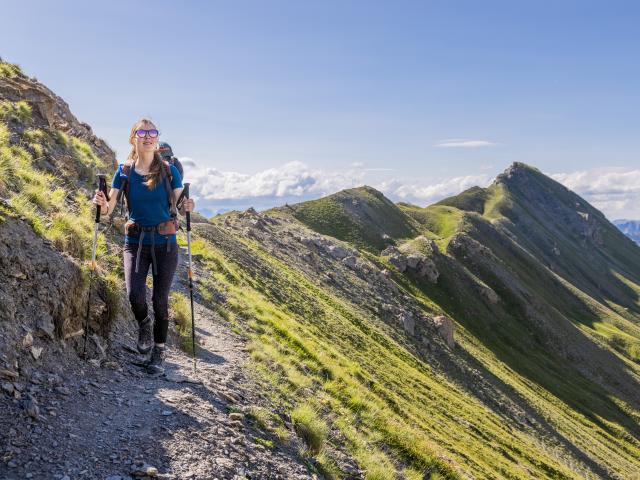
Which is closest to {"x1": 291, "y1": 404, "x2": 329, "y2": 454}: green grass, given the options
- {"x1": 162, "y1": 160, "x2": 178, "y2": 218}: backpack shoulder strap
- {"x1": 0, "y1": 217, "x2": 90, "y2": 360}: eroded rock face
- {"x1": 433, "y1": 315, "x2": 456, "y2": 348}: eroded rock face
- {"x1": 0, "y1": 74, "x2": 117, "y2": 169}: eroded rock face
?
{"x1": 0, "y1": 217, "x2": 90, "y2": 360}: eroded rock face

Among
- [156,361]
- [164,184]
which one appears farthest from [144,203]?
[156,361]

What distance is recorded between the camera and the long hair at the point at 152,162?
8.39m

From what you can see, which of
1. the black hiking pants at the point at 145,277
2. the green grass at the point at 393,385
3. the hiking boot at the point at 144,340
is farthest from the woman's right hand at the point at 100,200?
the green grass at the point at 393,385

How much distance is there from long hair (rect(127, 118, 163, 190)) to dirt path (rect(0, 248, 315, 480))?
3.68 metres

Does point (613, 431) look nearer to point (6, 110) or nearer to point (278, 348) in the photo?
point (278, 348)

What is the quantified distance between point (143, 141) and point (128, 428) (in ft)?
17.1

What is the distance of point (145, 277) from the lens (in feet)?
28.6

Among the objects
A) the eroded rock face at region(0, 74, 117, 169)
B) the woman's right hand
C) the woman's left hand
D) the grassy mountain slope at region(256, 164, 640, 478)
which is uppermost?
the eroded rock face at region(0, 74, 117, 169)

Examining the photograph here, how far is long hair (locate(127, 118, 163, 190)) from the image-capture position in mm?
8391

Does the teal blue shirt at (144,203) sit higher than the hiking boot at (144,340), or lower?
higher

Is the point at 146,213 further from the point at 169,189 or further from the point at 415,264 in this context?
the point at 415,264

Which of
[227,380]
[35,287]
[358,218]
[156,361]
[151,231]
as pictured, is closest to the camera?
[35,287]

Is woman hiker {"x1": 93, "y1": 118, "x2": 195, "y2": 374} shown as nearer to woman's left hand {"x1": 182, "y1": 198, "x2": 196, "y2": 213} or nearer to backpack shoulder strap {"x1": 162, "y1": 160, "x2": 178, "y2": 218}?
backpack shoulder strap {"x1": 162, "y1": 160, "x2": 178, "y2": 218}

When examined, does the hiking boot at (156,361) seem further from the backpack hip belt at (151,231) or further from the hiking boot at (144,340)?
the backpack hip belt at (151,231)
